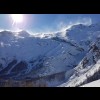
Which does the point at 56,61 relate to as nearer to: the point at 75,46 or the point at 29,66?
the point at 29,66

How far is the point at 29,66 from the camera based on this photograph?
5167 inches

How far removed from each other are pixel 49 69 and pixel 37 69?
1564cm

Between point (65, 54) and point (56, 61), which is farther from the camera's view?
point (65, 54)

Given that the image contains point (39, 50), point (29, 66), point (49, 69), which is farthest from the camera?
point (39, 50)
